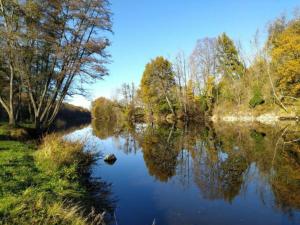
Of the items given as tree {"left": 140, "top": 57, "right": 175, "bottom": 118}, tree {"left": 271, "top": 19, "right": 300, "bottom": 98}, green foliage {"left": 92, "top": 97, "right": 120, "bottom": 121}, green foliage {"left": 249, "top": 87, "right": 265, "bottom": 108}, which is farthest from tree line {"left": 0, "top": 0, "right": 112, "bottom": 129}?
green foliage {"left": 92, "top": 97, "right": 120, "bottom": 121}

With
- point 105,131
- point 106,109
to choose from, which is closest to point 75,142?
point 105,131

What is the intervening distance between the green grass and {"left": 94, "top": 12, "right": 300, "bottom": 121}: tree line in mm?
32759

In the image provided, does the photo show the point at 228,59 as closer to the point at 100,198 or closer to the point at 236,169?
the point at 236,169

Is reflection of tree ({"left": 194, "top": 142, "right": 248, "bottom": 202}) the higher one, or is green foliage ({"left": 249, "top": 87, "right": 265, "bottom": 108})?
green foliage ({"left": 249, "top": 87, "right": 265, "bottom": 108})

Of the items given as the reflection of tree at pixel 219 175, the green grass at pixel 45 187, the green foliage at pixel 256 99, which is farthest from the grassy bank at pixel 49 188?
the green foliage at pixel 256 99

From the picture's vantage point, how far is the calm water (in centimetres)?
845

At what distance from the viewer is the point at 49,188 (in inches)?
332

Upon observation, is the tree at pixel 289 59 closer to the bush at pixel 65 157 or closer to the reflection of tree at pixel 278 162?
the reflection of tree at pixel 278 162

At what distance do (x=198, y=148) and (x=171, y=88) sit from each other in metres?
39.4

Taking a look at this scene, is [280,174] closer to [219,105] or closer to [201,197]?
[201,197]

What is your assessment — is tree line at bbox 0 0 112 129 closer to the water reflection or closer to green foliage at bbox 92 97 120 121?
the water reflection

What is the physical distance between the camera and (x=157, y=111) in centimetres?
6250

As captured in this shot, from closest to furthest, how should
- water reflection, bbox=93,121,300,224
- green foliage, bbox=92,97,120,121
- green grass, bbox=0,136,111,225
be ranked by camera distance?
green grass, bbox=0,136,111,225 < water reflection, bbox=93,121,300,224 < green foliage, bbox=92,97,120,121

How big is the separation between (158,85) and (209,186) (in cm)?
5003
